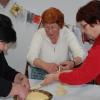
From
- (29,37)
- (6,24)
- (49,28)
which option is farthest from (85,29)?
(29,37)

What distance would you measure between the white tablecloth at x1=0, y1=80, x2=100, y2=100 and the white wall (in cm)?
137

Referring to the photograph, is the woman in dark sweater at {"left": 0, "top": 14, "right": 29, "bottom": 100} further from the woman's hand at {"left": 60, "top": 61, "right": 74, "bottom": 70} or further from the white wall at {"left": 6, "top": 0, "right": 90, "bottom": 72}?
the white wall at {"left": 6, "top": 0, "right": 90, "bottom": 72}

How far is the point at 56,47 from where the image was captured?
2.56 metres

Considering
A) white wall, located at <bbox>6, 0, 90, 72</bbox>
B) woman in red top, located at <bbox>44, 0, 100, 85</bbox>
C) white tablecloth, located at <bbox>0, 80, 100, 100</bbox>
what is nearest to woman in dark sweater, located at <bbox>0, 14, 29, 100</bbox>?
white tablecloth, located at <bbox>0, 80, 100, 100</bbox>

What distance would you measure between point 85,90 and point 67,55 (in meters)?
0.78

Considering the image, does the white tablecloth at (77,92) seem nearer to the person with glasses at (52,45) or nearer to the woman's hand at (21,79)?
the woman's hand at (21,79)

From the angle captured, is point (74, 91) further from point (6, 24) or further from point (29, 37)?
point (29, 37)

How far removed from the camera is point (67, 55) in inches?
103

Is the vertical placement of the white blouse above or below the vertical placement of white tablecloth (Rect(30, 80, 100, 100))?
above

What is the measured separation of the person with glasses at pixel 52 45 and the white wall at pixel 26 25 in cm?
78

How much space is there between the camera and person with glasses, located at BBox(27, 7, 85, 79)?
2465mm

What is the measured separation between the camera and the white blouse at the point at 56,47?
8.19ft

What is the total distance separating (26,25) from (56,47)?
0.87 meters

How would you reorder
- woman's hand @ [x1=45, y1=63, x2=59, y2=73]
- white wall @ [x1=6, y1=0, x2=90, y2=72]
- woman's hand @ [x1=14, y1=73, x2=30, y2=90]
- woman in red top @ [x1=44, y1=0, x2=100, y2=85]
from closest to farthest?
woman in red top @ [x1=44, y1=0, x2=100, y2=85]
woman's hand @ [x1=14, y1=73, x2=30, y2=90]
woman's hand @ [x1=45, y1=63, x2=59, y2=73]
white wall @ [x1=6, y1=0, x2=90, y2=72]
